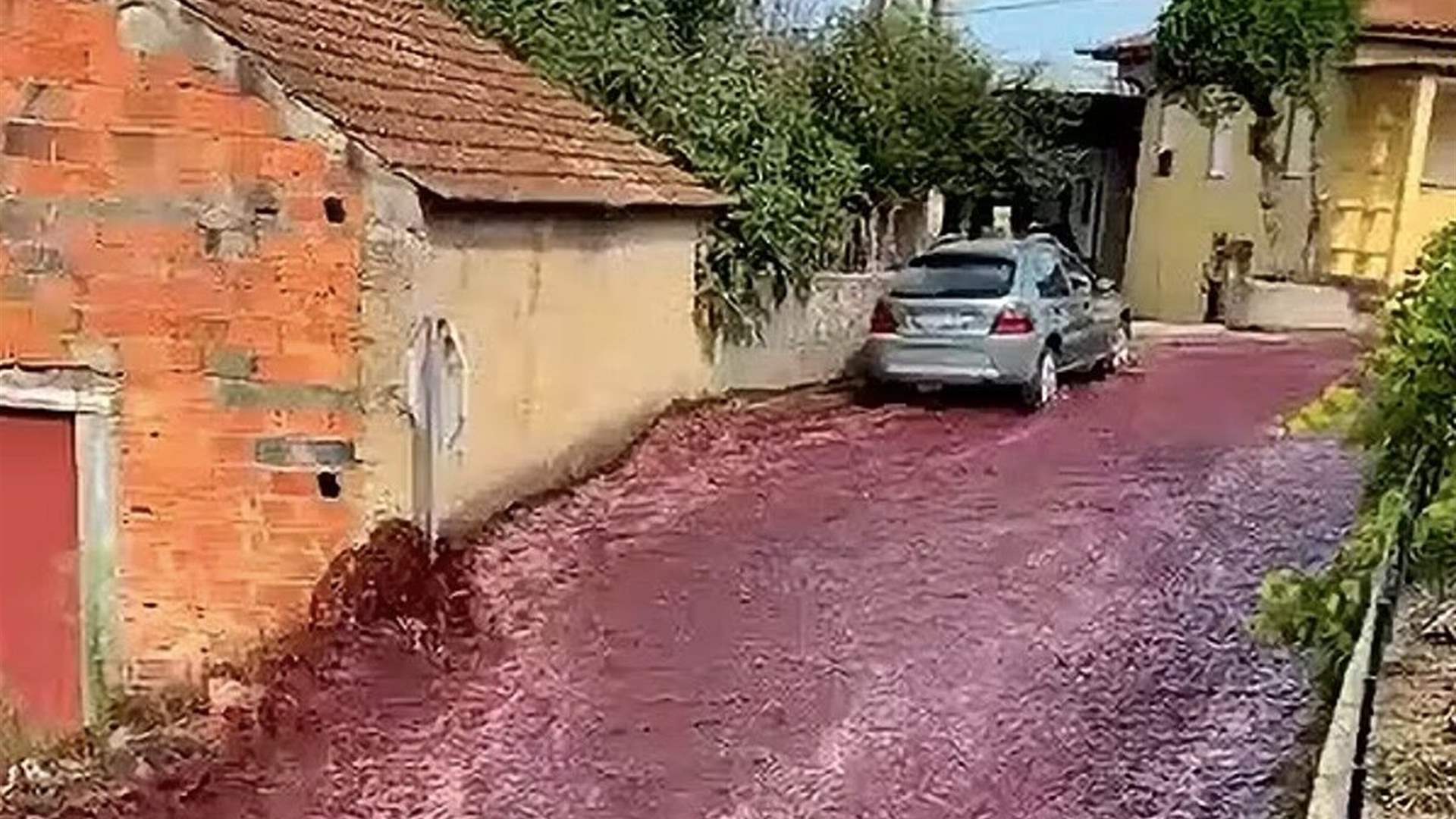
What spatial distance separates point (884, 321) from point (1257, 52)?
8.50 m

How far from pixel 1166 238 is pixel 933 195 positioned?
7.17 meters

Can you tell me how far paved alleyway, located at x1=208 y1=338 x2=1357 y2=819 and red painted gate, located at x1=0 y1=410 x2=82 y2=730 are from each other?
2282mm

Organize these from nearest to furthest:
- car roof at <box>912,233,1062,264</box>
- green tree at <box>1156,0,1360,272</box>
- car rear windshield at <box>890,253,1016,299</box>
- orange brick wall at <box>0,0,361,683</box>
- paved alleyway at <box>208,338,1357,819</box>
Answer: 1. paved alleyway at <box>208,338,1357,819</box>
2. orange brick wall at <box>0,0,361,683</box>
3. car rear windshield at <box>890,253,1016,299</box>
4. car roof at <box>912,233,1062,264</box>
5. green tree at <box>1156,0,1360,272</box>

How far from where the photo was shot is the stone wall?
1784 centimetres

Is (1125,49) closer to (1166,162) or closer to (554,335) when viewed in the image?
(1166,162)

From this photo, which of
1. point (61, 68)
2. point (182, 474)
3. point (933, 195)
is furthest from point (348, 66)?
point (933, 195)

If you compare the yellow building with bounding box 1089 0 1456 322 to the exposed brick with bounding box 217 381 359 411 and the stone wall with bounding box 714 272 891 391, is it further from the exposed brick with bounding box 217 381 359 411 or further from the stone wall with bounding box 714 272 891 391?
the exposed brick with bounding box 217 381 359 411

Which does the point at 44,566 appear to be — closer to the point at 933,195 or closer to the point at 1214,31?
the point at 933,195

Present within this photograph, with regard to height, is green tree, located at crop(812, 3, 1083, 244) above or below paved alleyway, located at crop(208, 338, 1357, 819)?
above

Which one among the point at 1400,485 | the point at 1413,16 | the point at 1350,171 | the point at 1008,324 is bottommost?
the point at 1008,324

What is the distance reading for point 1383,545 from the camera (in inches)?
238

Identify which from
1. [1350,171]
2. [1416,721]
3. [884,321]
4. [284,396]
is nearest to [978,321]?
[884,321]

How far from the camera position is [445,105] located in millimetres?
13352

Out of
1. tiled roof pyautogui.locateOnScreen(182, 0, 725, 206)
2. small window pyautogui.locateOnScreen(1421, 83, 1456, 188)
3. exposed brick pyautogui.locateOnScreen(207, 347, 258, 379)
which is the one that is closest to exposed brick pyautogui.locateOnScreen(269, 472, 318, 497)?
exposed brick pyautogui.locateOnScreen(207, 347, 258, 379)
